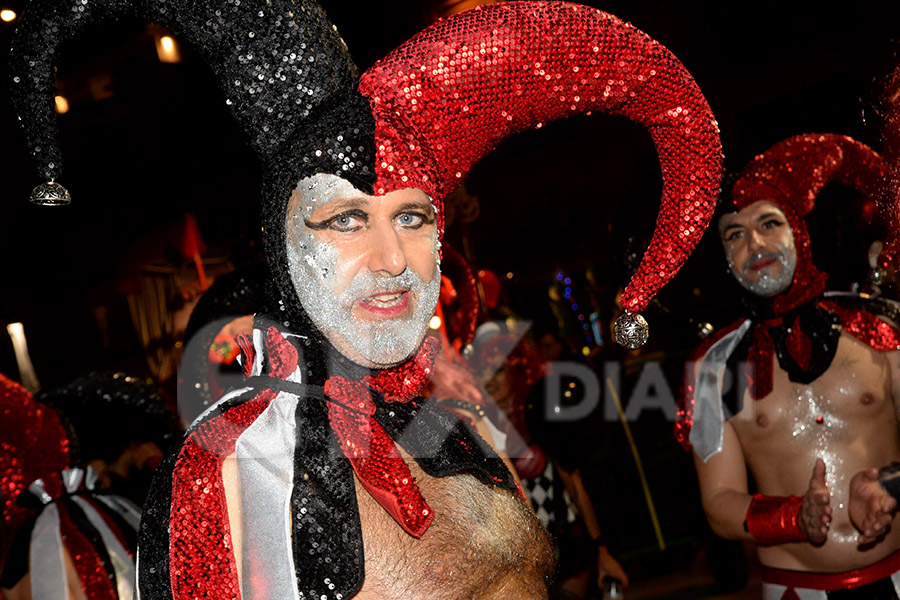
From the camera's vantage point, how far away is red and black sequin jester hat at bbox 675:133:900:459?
3.07 metres

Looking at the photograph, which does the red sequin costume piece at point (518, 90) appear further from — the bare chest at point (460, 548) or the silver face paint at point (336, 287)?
the bare chest at point (460, 548)

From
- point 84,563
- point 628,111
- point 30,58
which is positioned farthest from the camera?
point 84,563

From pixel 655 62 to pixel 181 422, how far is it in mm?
3341

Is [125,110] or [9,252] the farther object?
[9,252]

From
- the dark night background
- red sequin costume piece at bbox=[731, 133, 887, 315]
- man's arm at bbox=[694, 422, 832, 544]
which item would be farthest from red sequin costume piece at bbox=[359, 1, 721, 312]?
the dark night background

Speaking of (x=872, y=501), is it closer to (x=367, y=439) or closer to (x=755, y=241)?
(x=755, y=241)

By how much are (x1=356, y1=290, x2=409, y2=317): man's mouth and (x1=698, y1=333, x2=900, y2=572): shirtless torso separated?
1.94 metres

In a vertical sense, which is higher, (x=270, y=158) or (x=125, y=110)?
(x=125, y=110)

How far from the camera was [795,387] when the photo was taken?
310 cm

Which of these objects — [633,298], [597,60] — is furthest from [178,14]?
[633,298]

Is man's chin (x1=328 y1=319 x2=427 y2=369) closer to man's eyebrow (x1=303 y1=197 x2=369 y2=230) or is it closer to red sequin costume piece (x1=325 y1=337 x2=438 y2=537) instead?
red sequin costume piece (x1=325 y1=337 x2=438 y2=537)

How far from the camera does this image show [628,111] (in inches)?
69.1

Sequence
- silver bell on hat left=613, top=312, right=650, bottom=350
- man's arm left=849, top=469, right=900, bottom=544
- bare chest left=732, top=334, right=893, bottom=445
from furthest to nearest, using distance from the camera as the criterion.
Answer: bare chest left=732, top=334, right=893, bottom=445, man's arm left=849, top=469, right=900, bottom=544, silver bell on hat left=613, top=312, right=650, bottom=350

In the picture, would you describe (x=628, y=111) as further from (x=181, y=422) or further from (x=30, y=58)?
(x=181, y=422)
